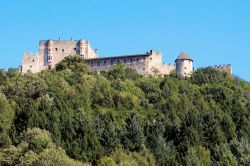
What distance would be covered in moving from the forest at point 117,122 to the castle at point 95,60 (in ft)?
27.7

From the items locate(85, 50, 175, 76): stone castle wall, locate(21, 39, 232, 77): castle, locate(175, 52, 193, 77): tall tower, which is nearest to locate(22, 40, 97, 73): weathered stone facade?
locate(21, 39, 232, 77): castle

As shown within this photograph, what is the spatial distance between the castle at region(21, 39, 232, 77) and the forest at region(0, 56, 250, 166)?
27.7 ft

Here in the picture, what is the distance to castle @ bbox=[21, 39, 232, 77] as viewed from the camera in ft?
326

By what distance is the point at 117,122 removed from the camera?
72.9 m

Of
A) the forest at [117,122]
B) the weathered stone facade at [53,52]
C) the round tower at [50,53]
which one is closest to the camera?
the forest at [117,122]

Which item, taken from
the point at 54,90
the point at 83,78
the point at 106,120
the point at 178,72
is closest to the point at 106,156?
the point at 106,120

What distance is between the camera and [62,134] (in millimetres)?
63094

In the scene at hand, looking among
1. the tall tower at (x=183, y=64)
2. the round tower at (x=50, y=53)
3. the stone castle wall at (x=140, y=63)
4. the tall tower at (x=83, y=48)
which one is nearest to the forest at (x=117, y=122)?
the stone castle wall at (x=140, y=63)

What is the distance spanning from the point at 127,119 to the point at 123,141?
739 cm

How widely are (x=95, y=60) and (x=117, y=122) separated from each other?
29950 mm

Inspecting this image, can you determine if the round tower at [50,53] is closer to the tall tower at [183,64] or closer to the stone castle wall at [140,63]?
the stone castle wall at [140,63]

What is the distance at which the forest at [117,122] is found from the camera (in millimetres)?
59906

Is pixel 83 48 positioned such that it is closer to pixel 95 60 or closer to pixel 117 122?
pixel 95 60

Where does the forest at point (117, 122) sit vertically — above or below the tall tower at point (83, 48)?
below
